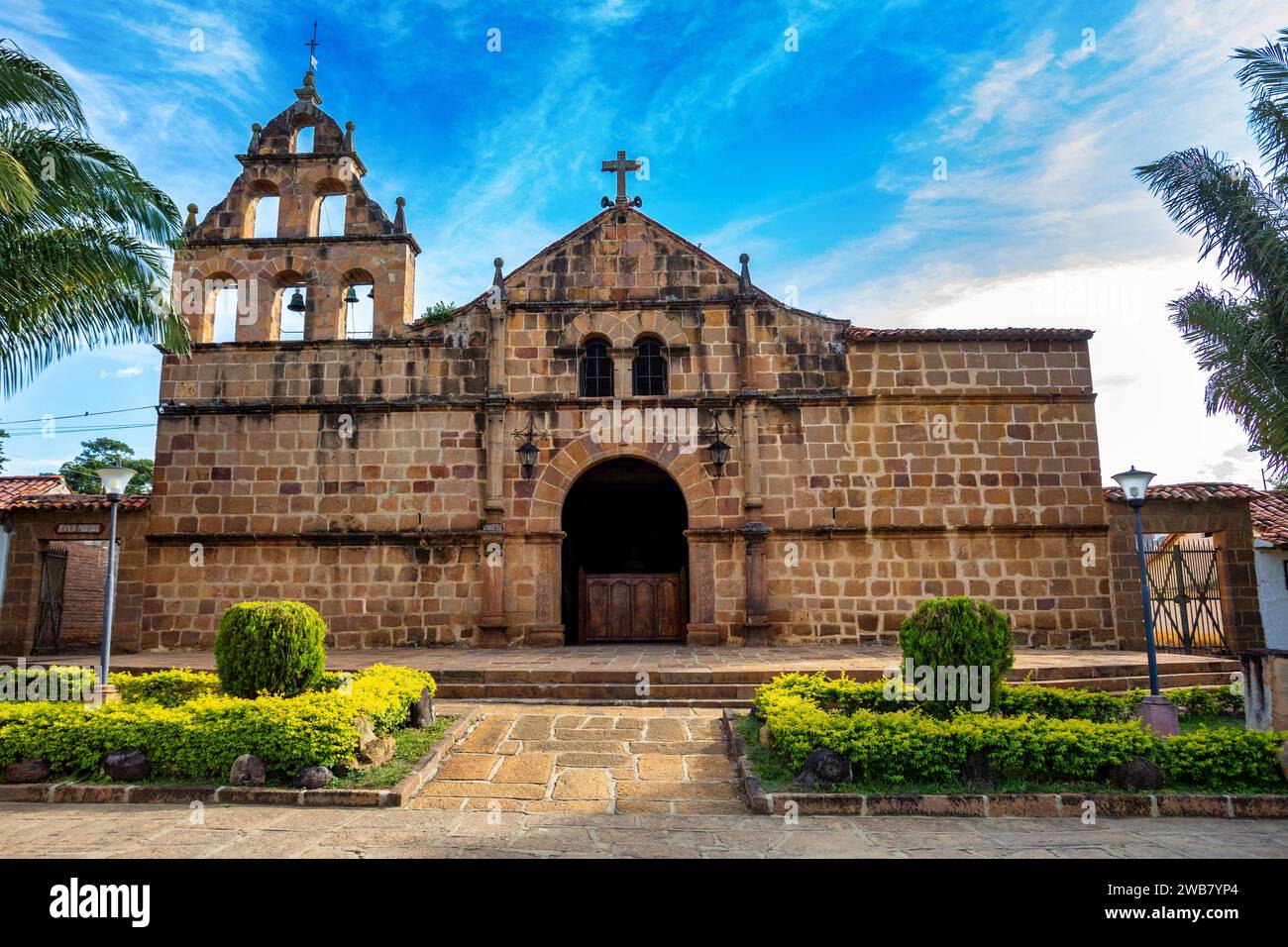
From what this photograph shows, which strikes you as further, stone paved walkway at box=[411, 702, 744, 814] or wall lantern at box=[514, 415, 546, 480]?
wall lantern at box=[514, 415, 546, 480]

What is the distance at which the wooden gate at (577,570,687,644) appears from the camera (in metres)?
14.9

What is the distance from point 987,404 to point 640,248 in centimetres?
724

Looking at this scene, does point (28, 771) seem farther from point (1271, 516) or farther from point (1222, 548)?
point (1271, 516)

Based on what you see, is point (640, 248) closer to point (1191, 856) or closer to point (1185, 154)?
point (1185, 154)

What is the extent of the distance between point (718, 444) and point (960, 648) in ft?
25.1

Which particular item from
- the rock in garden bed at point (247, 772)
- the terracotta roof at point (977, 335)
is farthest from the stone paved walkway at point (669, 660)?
the terracotta roof at point (977, 335)

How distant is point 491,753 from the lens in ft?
25.0

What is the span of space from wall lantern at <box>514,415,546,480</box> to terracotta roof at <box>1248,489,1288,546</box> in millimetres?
13422

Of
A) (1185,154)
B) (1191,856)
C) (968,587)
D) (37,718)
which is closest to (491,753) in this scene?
(37,718)

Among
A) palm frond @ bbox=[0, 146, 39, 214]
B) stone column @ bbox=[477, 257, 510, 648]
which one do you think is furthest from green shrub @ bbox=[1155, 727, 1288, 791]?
palm frond @ bbox=[0, 146, 39, 214]

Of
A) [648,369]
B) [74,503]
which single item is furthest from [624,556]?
[74,503]

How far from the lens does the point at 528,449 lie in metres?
14.7

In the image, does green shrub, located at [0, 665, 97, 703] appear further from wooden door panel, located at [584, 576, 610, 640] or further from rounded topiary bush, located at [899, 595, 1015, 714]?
rounded topiary bush, located at [899, 595, 1015, 714]

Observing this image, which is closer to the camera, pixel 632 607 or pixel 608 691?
pixel 608 691
